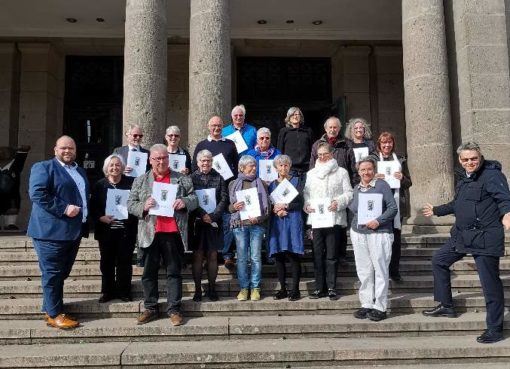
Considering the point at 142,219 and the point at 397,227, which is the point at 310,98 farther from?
the point at 142,219

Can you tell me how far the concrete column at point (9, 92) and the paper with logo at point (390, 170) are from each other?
37.6ft

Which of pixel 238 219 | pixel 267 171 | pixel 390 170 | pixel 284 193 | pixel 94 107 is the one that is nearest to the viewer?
pixel 238 219

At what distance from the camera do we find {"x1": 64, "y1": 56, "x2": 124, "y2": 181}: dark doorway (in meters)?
14.6

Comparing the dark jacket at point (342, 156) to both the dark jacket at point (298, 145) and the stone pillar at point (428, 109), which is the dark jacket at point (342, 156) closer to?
the dark jacket at point (298, 145)

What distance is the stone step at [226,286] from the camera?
6473 mm

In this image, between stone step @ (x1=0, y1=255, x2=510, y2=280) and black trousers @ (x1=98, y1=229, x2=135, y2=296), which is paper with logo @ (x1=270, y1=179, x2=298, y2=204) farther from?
black trousers @ (x1=98, y1=229, x2=135, y2=296)

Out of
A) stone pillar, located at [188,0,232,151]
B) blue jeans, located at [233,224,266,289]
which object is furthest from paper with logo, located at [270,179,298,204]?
stone pillar, located at [188,0,232,151]

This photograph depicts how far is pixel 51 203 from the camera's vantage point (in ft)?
18.1

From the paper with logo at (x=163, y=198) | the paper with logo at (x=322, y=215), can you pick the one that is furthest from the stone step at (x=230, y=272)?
the paper with logo at (x=163, y=198)

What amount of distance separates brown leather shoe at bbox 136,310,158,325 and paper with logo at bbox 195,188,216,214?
1.39 metres

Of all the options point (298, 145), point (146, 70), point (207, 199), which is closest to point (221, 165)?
point (207, 199)

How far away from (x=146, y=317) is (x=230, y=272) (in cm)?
168

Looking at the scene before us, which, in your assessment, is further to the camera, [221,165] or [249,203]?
[221,165]

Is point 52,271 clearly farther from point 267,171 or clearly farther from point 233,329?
point 267,171
